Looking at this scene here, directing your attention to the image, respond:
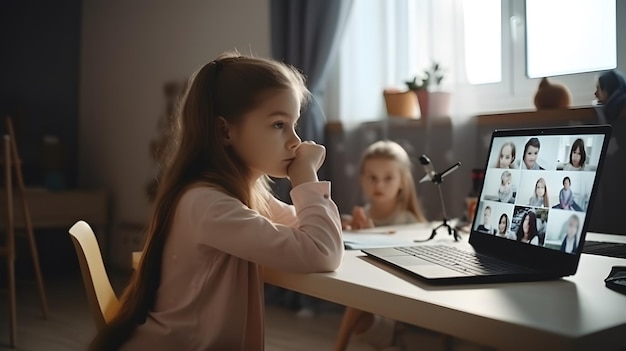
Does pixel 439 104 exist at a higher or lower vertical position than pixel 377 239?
higher

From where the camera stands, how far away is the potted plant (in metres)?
2.41

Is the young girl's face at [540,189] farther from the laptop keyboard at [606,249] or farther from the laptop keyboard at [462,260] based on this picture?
the laptop keyboard at [606,249]

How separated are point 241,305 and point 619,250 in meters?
0.77

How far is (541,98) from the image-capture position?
2.04 meters

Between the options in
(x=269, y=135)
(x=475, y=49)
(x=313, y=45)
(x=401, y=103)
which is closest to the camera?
(x=269, y=135)

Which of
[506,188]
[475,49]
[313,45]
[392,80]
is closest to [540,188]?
[506,188]

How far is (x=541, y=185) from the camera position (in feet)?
3.29

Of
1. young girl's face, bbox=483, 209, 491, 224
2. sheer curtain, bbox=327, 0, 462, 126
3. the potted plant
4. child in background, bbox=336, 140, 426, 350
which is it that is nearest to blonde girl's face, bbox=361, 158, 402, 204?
child in background, bbox=336, 140, 426, 350

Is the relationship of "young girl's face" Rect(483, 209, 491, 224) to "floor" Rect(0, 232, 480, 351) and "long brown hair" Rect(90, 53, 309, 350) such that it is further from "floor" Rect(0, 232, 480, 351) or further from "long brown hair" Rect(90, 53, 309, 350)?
"floor" Rect(0, 232, 480, 351)

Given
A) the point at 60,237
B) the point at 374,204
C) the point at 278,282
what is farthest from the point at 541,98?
the point at 60,237

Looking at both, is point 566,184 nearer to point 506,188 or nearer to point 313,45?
point 506,188

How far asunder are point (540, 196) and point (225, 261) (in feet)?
1.77

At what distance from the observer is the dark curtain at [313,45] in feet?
9.04

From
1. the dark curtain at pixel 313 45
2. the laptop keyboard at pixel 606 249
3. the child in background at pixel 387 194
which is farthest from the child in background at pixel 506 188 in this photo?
the dark curtain at pixel 313 45
